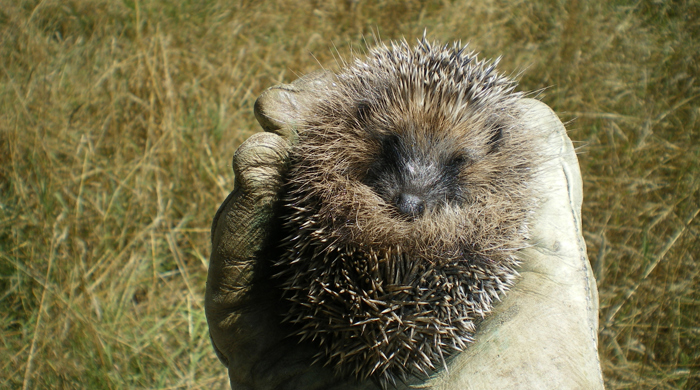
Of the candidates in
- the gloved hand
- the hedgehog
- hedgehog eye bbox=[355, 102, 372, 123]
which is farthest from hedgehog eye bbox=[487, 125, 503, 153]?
hedgehog eye bbox=[355, 102, 372, 123]

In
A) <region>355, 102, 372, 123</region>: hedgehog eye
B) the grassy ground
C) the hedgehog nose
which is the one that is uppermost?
<region>355, 102, 372, 123</region>: hedgehog eye

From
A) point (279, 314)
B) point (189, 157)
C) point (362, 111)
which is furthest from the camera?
point (189, 157)

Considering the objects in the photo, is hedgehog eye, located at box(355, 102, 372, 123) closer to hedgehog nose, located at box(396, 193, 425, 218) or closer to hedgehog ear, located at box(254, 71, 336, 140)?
hedgehog ear, located at box(254, 71, 336, 140)

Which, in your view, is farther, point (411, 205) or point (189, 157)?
point (189, 157)

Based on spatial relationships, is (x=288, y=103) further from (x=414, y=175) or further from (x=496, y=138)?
(x=496, y=138)

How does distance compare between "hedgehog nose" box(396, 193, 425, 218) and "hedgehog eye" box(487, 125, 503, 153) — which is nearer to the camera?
"hedgehog nose" box(396, 193, 425, 218)

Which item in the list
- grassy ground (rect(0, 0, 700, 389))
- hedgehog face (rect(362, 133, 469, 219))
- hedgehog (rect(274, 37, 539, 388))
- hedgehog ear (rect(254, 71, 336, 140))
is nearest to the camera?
hedgehog (rect(274, 37, 539, 388))

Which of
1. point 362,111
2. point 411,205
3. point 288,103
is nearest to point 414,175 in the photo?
point 411,205

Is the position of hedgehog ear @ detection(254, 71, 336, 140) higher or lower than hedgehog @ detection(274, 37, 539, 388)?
higher
